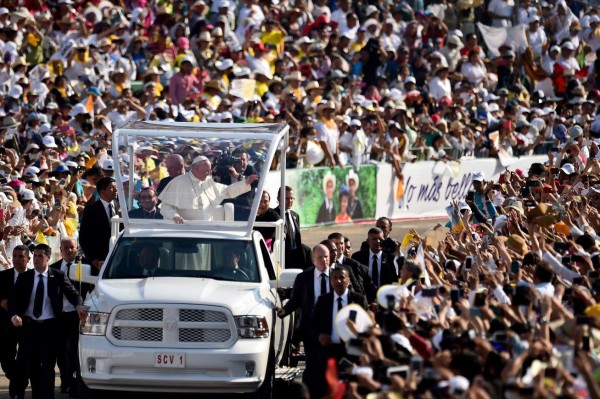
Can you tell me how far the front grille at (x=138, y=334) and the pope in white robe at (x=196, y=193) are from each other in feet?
6.37

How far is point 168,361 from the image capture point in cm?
1335

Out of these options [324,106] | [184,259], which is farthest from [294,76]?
[184,259]

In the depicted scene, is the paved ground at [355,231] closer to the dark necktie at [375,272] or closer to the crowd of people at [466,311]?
the dark necktie at [375,272]

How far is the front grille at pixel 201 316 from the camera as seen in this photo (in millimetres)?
13562

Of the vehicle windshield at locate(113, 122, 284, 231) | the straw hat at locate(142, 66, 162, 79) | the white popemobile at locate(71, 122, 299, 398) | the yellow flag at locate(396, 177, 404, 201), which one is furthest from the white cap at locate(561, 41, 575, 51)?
the white popemobile at locate(71, 122, 299, 398)

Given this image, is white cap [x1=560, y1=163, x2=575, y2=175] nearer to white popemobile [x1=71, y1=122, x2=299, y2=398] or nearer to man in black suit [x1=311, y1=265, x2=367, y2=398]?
white popemobile [x1=71, y1=122, x2=299, y2=398]

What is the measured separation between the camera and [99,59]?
2745cm

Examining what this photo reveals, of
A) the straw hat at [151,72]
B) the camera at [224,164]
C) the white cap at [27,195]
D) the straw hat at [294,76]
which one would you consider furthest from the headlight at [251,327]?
the straw hat at [294,76]

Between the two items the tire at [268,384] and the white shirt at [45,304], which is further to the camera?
the white shirt at [45,304]

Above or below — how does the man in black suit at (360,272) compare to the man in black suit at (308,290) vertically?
below

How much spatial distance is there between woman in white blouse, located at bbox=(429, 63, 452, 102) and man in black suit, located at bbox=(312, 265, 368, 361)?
18.8 m

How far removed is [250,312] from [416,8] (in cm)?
2269

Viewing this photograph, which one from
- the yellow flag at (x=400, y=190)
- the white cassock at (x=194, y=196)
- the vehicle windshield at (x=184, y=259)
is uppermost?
the white cassock at (x=194, y=196)

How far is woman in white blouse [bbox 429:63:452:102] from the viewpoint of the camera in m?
32.2
